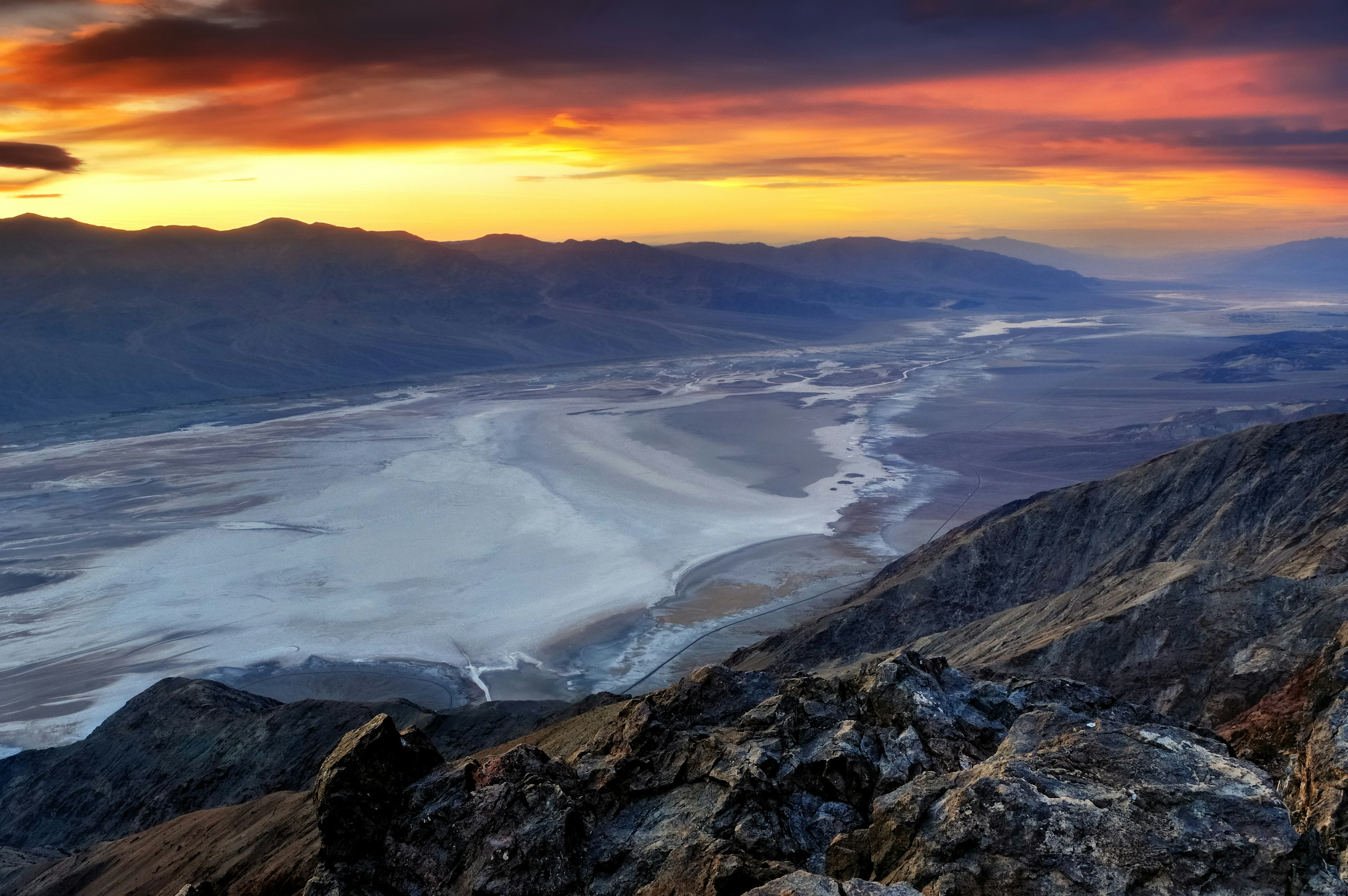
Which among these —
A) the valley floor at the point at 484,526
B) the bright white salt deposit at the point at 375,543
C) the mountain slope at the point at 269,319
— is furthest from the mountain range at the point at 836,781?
the mountain slope at the point at 269,319

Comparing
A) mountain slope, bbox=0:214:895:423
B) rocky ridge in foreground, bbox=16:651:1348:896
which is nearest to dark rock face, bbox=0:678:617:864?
rocky ridge in foreground, bbox=16:651:1348:896

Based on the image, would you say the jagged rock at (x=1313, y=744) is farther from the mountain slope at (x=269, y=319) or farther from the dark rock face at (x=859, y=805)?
the mountain slope at (x=269, y=319)

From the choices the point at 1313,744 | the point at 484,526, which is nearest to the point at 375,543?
the point at 484,526

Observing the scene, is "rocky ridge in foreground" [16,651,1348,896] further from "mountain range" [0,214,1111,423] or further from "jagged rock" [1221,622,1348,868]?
"mountain range" [0,214,1111,423]

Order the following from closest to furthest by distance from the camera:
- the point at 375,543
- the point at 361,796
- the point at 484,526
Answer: the point at 361,796, the point at 375,543, the point at 484,526

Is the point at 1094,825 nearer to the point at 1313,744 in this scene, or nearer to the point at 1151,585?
the point at 1313,744
